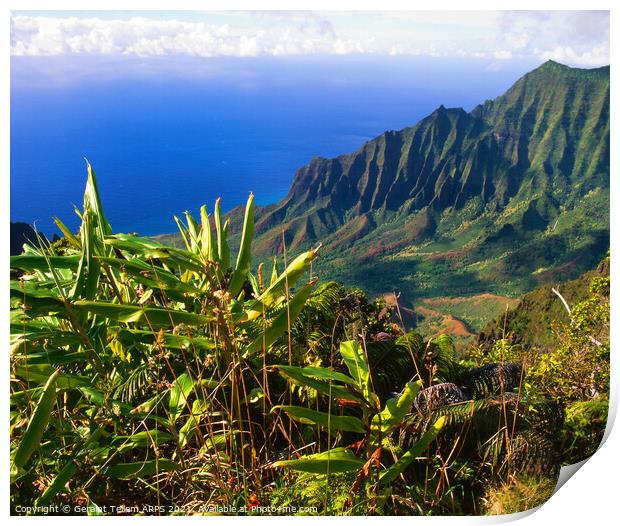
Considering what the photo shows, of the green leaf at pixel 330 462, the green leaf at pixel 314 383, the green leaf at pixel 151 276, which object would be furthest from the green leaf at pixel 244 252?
the green leaf at pixel 330 462

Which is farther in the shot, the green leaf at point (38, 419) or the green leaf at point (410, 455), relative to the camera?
the green leaf at point (410, 455)

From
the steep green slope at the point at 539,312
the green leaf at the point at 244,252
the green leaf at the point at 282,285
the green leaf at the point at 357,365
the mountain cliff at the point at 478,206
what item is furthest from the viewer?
the mountain cliff at the point at 478,206

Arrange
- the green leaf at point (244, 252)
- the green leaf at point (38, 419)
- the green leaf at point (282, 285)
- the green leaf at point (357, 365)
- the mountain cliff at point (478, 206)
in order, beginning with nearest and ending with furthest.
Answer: the green leaf at point (38, 419), the green leaf at point (357, 365), the green leaf at point (282, 285), the green leaf at point (244, 252), the mountain cliff at point (478, 206)

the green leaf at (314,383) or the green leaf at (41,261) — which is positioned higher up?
the green leaf at (41,261)

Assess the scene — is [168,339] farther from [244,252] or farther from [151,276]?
[244,252]

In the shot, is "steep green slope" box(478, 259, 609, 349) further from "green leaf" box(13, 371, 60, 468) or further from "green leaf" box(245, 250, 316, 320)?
"green leaf" box(13, 371, 60, 468)

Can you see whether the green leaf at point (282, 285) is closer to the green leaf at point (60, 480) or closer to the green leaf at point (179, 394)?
the green leaf at point (179, 394)
